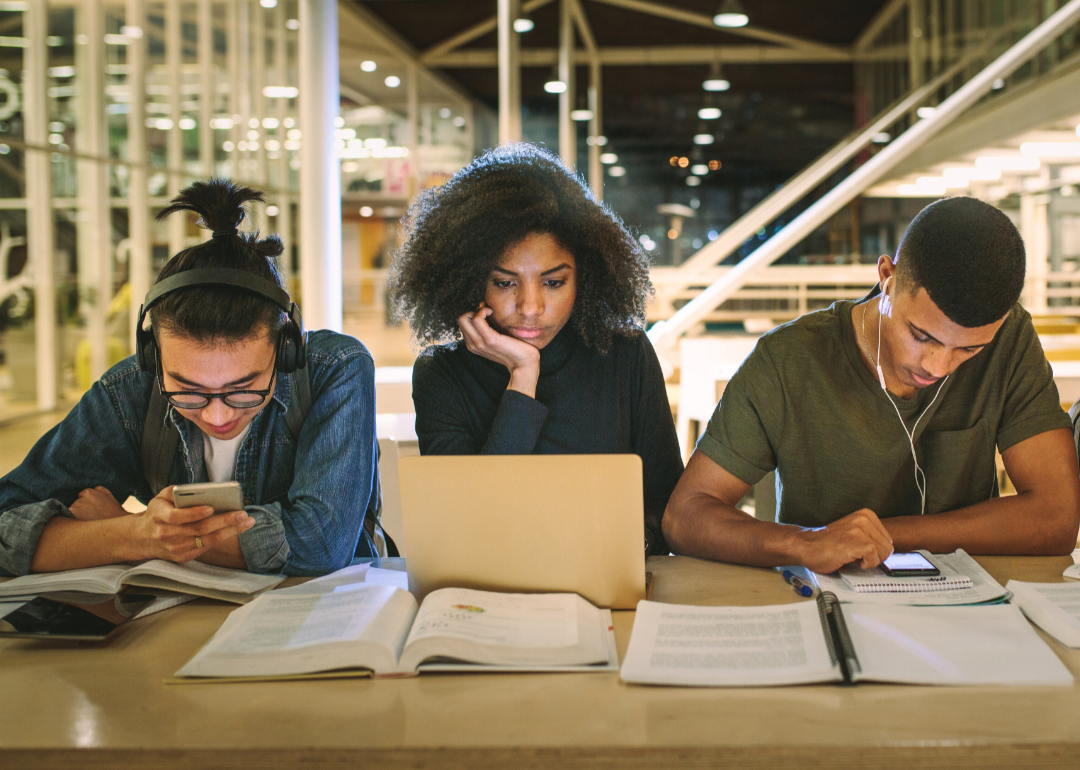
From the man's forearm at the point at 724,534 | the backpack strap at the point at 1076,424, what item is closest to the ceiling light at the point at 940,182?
the backpack strap at the point at 1076,424

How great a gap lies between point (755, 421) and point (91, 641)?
3.69ft

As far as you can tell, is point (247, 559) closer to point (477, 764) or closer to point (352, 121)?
point (477, 764)

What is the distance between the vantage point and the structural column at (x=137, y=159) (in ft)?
18.7

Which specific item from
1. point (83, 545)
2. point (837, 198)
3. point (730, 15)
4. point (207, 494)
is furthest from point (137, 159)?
point (207, 494)

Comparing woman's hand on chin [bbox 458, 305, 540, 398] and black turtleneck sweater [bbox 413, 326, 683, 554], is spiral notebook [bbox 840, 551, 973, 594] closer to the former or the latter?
black turtleneck sweater [bbox 413, 326, 683, 554]

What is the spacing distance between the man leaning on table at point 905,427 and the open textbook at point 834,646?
317 millimetres

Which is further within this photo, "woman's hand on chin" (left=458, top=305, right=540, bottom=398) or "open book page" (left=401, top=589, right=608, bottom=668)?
"woman's hand on chin" (left=458, top=305, right=540, bottom=398)

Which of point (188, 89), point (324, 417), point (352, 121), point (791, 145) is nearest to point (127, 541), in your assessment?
point (324, 417)

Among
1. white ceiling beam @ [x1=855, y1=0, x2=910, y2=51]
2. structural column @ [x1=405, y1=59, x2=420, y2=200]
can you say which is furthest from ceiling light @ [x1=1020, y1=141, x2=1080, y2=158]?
structural column @ [x1=405, y1=59, x2=420, y2=200]

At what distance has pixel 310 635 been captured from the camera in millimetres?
989

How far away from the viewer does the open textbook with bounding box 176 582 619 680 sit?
918 millimetres

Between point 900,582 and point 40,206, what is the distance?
4.92 metres

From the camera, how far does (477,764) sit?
2.51ft

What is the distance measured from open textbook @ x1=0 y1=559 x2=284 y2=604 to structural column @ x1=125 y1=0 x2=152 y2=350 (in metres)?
5.01
